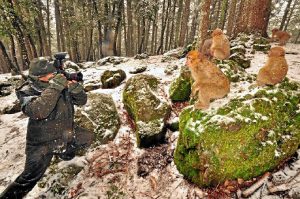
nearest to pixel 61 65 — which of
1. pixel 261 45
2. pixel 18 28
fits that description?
pixel 261 45

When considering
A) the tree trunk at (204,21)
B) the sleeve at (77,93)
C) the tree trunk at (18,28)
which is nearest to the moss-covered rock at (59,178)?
the sleeve at (77,93)

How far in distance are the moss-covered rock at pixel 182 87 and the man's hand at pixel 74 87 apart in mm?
2819

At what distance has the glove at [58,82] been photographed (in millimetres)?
3744

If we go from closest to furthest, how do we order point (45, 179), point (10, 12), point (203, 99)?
point (203, 99)
point (45, 179)
point (10, 12)

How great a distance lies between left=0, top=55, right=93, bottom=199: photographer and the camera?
145 inches

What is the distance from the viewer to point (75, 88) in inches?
177

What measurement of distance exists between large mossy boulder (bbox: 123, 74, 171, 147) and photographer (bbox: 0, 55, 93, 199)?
1.66 m

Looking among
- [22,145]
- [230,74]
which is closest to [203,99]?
[230,74]

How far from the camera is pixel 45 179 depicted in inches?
188

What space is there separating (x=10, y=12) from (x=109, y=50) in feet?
32.4

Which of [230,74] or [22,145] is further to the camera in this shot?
[22,145]

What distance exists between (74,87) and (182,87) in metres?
3.05

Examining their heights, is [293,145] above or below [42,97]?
below

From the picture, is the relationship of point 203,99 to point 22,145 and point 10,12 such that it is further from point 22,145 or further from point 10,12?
point 10,12
